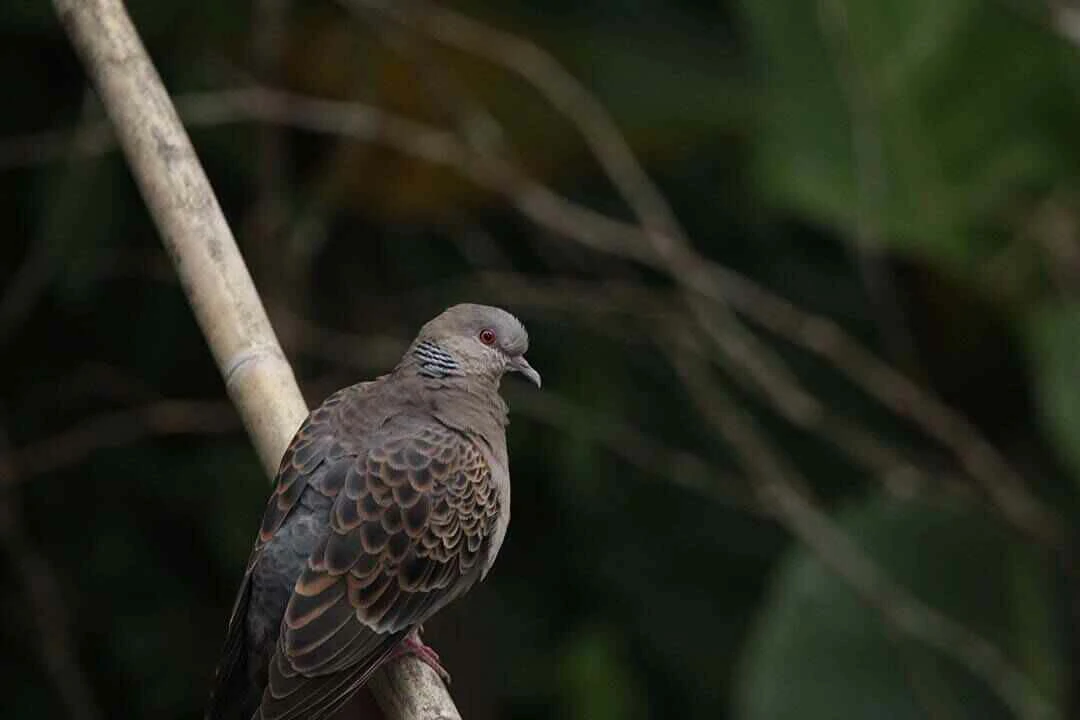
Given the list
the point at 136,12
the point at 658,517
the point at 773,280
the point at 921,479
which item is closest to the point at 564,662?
the point at 658,517

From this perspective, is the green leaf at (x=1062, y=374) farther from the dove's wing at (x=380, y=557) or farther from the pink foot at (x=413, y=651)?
the pink foot at (x=413, y=651)

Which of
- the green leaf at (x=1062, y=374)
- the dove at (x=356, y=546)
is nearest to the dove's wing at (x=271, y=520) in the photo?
the dove at (x=356, y=546)

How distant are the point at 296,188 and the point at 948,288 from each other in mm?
1789

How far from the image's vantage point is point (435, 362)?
267 centimetres

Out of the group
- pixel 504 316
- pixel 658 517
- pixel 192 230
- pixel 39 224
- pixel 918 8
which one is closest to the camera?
pixel 192 230

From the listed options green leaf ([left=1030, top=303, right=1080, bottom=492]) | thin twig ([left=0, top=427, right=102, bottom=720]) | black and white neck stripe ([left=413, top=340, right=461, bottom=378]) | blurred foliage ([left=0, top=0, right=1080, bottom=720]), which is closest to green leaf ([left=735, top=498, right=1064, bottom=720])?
blurred foliage ([left=0, top=0, right=1080, bottom=720])

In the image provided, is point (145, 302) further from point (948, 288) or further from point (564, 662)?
point (948, 288)

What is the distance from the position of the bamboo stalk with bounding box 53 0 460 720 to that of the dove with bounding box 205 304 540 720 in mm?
69

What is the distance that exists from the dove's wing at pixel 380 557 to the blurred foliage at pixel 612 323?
133cm

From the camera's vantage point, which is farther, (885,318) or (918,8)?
(885,318)

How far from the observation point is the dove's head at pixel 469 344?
8.75ft

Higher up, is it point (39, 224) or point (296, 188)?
point (296, 188)

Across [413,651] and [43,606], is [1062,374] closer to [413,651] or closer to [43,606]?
[413,651]

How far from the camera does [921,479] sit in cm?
A: 390
